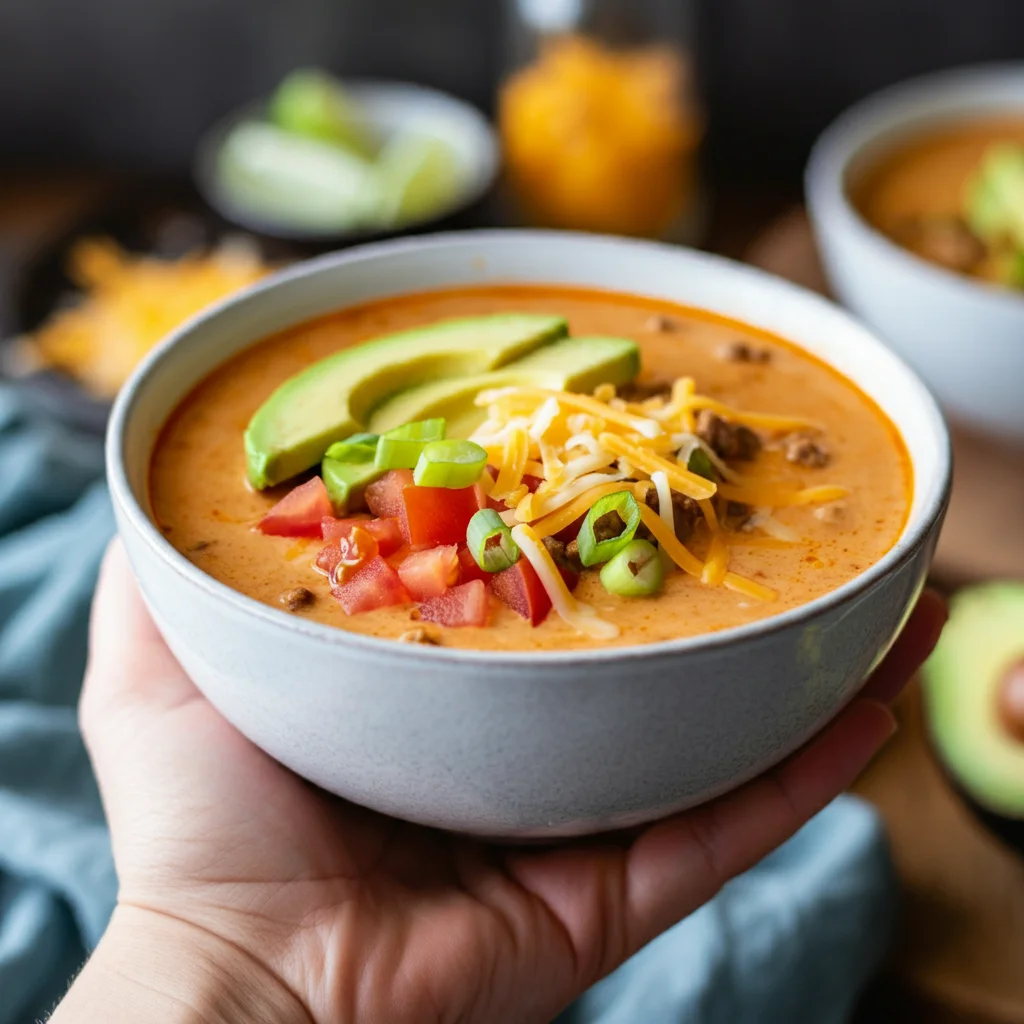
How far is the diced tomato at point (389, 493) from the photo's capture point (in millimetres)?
1493

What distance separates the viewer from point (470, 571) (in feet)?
4.67

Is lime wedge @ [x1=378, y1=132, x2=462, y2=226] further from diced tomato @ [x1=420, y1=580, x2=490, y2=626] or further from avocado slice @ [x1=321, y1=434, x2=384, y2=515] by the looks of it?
diced tomato @ [x1=420, y1=580, x2=490, y2=626]

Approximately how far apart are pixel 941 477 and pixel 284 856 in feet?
2.82

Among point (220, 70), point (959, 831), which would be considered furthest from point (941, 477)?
point (220, 70)

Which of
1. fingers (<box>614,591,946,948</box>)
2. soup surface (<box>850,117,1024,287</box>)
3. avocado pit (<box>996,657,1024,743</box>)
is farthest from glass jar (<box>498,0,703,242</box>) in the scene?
fingers (<box>614,591,946,948</box>)

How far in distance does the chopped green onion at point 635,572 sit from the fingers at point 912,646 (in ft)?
1.85

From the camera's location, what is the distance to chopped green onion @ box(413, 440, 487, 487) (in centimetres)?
144

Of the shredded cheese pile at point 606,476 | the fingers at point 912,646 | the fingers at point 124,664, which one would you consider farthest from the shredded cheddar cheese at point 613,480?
the fingers at point 124,664

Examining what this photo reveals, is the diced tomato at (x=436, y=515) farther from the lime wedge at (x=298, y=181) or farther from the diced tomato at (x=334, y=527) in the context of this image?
the lime wedge at (x=298, y=181)

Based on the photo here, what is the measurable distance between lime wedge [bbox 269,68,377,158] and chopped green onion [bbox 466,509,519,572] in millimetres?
2336

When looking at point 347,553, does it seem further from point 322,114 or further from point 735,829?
point 322,114

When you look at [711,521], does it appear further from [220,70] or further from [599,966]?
[220,70]

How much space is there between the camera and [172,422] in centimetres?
173

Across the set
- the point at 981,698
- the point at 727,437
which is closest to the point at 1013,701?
the point at 981,698
